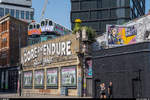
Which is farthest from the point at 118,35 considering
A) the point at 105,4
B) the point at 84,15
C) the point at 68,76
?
the point at 84,15

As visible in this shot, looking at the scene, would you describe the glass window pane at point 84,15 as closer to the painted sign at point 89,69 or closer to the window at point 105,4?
the window at point 105,4

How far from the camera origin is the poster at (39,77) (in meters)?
38.9

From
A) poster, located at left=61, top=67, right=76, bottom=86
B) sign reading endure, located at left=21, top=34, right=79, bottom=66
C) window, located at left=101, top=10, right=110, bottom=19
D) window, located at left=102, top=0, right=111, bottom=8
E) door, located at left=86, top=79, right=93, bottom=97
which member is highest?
window, located at left=102, top=0, right=111, bottom=8

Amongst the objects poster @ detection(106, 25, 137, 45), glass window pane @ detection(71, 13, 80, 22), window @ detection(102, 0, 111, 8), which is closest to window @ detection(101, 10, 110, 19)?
window @ detection(102, 0, 111, 8)

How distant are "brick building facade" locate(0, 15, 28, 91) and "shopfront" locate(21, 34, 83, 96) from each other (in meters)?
9.30

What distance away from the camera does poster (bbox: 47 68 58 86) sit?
35.8 m

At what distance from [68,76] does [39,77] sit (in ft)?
25.8

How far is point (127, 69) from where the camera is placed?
23.2 meters

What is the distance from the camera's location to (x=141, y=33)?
2580cm

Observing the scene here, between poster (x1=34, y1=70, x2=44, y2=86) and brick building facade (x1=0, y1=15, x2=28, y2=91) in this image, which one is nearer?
poster (x1=34, y1=70, x2=44, y2=86)

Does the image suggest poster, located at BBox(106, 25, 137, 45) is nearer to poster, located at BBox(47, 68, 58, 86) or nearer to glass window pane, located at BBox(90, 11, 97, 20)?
poster, located at BBox(47, 68, 58, 86)

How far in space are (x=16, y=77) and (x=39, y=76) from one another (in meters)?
12.0

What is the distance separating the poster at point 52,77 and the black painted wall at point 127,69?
10.1 meters

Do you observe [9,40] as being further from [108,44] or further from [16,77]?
[108,44]
